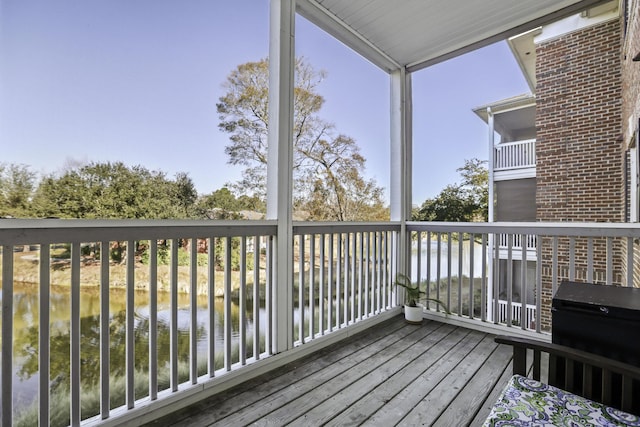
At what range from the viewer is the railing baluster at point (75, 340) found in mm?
1471

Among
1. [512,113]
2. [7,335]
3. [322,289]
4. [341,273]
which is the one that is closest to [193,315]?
[7,335]

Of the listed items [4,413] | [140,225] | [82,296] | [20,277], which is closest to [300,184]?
[140,225]

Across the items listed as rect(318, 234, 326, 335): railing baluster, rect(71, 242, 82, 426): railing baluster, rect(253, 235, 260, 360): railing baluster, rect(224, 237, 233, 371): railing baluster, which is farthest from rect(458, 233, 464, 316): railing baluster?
rect(71, 242, 82, 426): railing baluster

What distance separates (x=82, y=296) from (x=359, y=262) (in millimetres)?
2279

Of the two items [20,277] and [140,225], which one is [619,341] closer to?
[140,225]

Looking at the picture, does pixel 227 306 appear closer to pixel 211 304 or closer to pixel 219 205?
pixel 211 304

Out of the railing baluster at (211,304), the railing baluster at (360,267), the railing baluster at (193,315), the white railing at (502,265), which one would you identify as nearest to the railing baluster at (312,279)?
the railing baluster at (360,267)

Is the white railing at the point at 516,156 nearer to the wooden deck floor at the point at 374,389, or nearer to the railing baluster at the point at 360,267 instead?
the railing baluster at the point at 360,267

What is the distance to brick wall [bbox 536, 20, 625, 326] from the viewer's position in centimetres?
271

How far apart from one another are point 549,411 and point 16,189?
2342 mm

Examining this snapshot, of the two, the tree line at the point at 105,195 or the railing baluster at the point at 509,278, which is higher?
the tree line at the point at 105,195

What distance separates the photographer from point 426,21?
291 centimetres

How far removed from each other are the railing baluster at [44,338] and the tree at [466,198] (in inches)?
132

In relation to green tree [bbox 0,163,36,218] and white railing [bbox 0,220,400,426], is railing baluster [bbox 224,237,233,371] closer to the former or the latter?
white railing [bbox 0,220,400,426]
